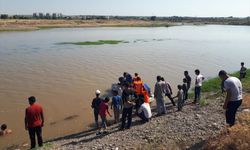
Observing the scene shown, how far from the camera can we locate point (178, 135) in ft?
33.3

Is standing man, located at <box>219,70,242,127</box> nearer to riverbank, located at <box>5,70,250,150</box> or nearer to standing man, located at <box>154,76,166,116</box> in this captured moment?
riverbank, located at <box>5,70,250,150</box>

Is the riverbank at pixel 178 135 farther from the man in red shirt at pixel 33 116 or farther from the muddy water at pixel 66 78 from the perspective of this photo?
the muddy water at pixel 66 78

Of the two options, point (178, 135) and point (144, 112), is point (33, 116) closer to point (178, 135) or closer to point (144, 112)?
point (144, 112)

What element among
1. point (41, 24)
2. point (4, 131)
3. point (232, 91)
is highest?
point (232, 91)

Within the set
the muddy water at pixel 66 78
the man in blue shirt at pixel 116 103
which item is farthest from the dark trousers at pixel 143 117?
the muddy water at pixel 66 78

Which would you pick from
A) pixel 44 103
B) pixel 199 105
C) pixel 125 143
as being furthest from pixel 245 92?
pixel 44 103

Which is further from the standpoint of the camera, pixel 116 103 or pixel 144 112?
pixel 116 103

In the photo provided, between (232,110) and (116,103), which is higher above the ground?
(232,110)

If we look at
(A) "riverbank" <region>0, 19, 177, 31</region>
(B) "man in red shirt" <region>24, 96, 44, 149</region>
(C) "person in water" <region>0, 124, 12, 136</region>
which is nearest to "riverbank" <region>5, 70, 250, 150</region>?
(B) "man in red shirt" <region>24, 96, 44, 149</region>

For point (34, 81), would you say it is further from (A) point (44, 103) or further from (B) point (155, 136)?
(B) point (155, 136)

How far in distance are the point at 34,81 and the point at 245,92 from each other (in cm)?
1427

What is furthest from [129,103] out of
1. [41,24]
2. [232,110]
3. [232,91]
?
[41,24]

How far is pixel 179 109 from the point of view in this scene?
45.0 feet

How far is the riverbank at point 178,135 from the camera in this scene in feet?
27.8
